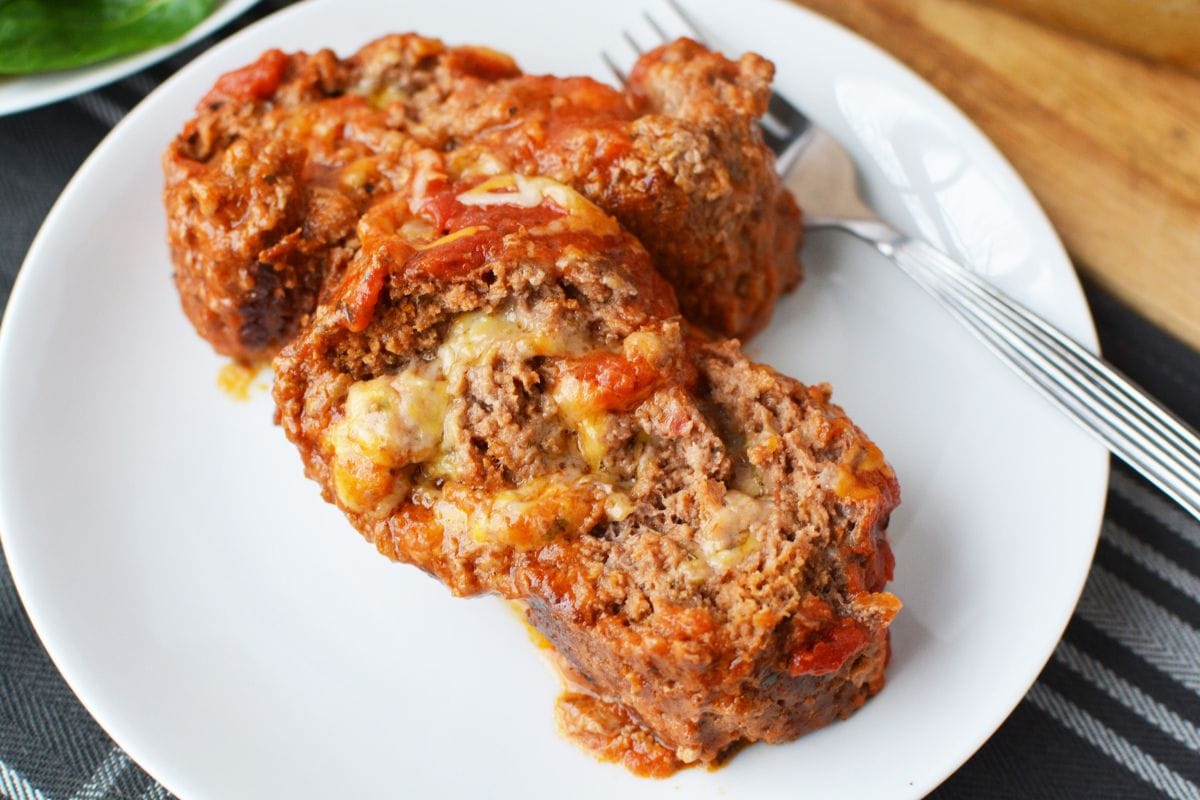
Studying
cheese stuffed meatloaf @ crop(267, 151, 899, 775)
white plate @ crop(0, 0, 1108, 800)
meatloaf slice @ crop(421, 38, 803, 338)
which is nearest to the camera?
cheese stuffed meatloaf @ crop(267, 151, 899, 775)

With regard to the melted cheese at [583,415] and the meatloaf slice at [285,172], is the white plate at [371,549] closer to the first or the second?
the meatloaf slice at [285,172]

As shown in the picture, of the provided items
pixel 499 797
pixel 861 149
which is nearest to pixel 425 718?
pixel 499 797

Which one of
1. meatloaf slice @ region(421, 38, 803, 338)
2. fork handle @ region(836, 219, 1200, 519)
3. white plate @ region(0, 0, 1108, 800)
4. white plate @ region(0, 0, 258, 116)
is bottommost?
white plate @ region(0, 0, 1108, 800)

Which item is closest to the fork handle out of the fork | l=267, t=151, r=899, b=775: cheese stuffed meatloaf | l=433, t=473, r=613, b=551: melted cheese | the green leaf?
the fork

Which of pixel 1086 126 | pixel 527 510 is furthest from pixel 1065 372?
pixel 527 510

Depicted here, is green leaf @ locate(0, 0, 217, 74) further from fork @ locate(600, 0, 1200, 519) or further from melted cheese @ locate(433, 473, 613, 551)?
melted cheese @ locate(433, 473, 613, 551)

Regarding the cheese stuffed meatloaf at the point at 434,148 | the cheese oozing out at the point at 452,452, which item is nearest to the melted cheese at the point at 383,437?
the cheese oozing out at the point at 452,452
